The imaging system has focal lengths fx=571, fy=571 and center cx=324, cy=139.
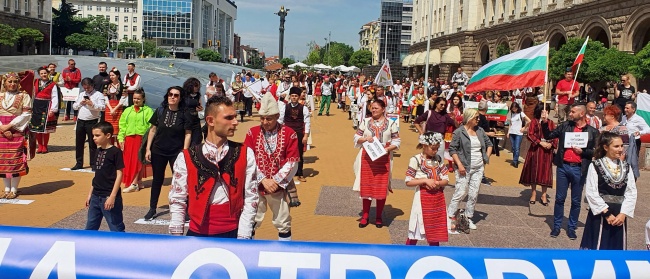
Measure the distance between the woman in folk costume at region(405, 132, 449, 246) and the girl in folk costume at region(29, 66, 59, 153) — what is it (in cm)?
882

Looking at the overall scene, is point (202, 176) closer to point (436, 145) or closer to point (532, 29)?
point (436, 145)

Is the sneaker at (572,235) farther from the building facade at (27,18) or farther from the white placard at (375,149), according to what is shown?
the building facade at (27,18)

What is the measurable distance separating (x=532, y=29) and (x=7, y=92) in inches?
1288

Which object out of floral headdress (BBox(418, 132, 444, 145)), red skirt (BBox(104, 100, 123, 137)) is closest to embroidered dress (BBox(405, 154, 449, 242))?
floral headdress (BBox(418, 132, 444, 145))

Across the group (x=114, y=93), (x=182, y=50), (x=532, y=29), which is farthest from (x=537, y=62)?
(x=182, y=50)

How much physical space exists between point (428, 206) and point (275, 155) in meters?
1.67

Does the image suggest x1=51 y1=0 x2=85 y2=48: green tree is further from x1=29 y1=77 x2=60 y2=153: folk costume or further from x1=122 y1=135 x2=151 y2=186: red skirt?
x1=122 y1=135 x2=151 y2=186: red skirt

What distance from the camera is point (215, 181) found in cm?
369

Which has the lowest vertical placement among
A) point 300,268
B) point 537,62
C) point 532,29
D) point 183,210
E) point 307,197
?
point 307,197

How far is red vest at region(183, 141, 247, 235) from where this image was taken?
367 centimetres

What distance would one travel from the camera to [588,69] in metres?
21.6

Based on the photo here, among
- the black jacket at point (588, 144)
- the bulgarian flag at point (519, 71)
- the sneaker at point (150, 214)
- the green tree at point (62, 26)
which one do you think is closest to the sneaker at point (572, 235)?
the black jacket at point (588, 144)

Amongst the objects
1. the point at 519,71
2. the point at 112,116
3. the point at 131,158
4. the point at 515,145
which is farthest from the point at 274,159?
the point at 515,145

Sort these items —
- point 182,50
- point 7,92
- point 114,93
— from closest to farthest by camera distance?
1. point 7,92
2. point 114,93
3. point 182,50
